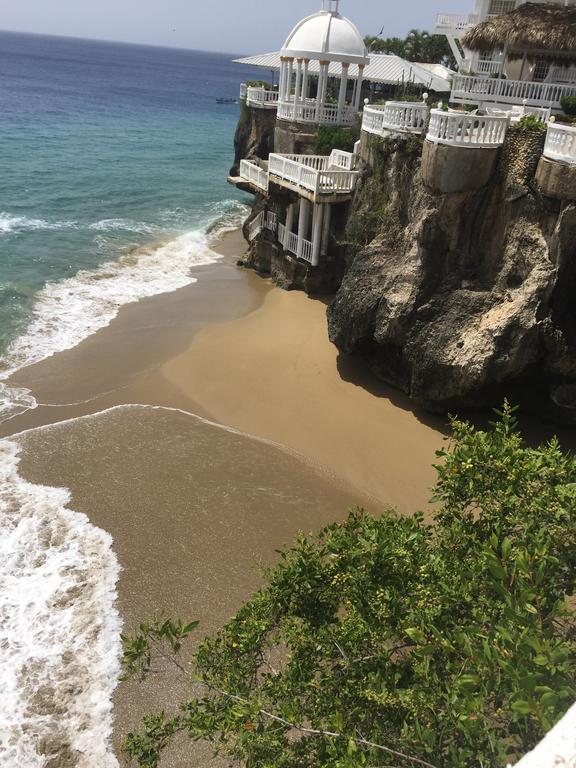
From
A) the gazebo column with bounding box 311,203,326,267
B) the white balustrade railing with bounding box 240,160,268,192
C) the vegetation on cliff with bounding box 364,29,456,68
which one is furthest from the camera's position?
the vegetation on cliff with bounding box 364,29,456,68

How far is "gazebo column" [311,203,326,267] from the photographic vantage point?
20203mm

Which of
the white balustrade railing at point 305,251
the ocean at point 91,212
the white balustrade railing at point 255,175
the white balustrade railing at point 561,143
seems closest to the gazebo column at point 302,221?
the white balustrade railing at point 305,251

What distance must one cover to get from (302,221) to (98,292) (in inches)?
337

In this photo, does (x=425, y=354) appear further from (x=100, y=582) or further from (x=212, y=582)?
(x=100, y=582)

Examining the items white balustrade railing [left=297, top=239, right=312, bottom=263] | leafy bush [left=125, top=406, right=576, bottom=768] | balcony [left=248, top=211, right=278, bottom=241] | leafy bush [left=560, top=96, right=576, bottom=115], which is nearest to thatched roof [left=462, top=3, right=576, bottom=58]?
leafy bush [left=560, top=96, right=576, bottom=115]

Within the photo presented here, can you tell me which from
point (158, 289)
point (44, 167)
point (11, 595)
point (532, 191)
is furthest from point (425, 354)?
point (44, 167)

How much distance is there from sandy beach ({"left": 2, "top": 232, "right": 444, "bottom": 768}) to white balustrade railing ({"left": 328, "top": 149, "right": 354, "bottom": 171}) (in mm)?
5197

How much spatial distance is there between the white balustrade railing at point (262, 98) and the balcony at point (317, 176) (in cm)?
1074

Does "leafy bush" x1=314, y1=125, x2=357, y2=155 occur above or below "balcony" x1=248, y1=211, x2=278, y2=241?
above

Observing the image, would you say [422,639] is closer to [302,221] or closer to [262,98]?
[302,221]

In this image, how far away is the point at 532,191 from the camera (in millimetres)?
13227

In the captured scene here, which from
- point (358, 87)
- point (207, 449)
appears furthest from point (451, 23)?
point (207, 449)

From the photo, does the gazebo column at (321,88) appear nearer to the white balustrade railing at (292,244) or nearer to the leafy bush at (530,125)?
the white balustrade railing at (292,244)

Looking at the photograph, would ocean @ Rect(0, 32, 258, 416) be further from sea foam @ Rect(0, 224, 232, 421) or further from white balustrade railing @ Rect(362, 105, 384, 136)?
white balustrade railing @ Rect(362, 105, 384, 136)
